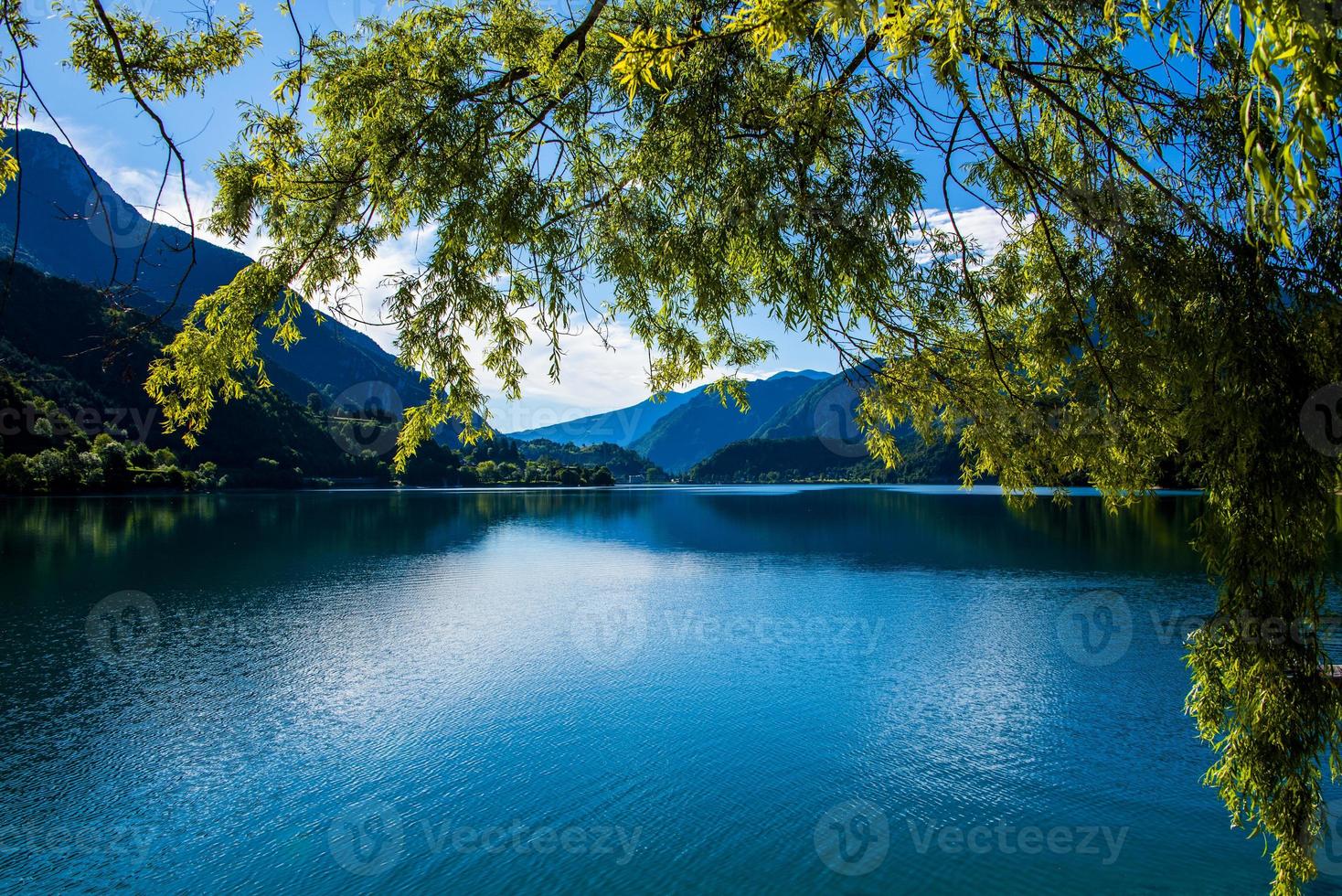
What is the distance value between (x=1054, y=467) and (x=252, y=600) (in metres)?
23.4

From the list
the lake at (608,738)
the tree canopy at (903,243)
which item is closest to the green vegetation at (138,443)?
the lake at (608,738)

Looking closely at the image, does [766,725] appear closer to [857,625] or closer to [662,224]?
[857,625]

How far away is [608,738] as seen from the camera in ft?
35.0

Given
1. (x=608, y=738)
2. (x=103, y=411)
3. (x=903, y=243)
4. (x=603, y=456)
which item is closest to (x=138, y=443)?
(x=103, y=411)

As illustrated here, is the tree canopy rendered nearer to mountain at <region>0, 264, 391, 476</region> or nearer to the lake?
mountain at <region>0, 264, 391, 476</region>

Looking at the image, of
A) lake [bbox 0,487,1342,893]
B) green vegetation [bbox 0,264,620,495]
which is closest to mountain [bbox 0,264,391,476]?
green vegetation [bbox 0,264,620,495]

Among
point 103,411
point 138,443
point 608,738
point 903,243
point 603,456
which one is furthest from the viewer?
point 603,456

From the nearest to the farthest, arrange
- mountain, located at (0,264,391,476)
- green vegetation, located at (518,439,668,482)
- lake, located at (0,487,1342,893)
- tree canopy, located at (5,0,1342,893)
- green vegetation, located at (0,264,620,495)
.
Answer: tree canopy, located at (5,0,1342,893)
lake, located at (0,487,1342,893)
mountain, located at (0,264,391,476)
green vegetation, located at (0,264,620,495)
green vegetation, located at (518,439,668,482)

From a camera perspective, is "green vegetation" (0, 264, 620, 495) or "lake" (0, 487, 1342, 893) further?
"green vegetation" (0, 264, 620, 495)

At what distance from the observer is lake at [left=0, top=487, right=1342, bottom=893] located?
741 cm

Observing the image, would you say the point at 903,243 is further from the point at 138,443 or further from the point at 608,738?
the point at 138,443

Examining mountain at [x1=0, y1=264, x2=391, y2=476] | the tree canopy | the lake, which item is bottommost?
the lake

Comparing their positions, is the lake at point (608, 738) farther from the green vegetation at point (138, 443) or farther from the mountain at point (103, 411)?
the green vegetation at point (138, 443)

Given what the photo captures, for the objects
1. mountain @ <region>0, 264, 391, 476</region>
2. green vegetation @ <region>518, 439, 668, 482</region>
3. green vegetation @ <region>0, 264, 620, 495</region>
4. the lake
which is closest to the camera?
the lake
